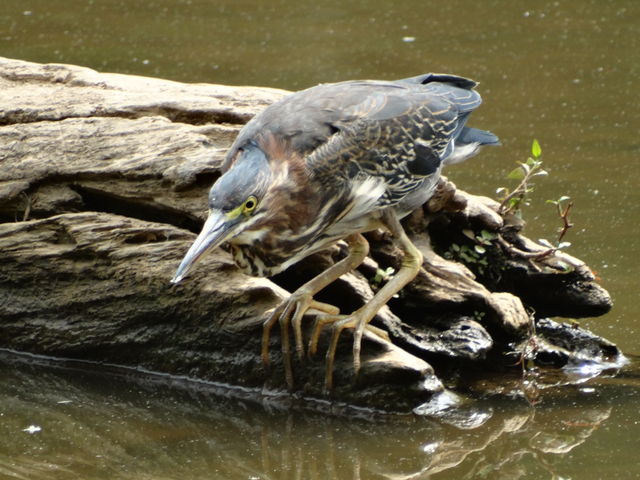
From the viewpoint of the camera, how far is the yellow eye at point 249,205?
3.52 meters

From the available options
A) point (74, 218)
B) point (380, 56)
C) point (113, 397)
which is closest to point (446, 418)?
point (113, 397)

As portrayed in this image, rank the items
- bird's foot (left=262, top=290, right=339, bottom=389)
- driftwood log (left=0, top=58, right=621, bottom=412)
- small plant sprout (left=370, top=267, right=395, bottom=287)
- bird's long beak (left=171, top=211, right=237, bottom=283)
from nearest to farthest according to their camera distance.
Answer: bird's long beak (left=171, top=211, right=237, bottom=283), bird's foot (left=262, top=290, right=339, bottom=389), driftwood log (left=0, top=58, right=621, bottom=412), small plant sprout (left=370, top=267, right=395, bottom=287)

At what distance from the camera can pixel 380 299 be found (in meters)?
4.07

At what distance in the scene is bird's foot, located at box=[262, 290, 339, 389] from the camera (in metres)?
4.04

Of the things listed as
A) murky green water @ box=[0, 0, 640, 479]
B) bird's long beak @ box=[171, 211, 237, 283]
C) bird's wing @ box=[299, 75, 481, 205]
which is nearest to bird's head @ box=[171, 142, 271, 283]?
bird's long beak @ box=[171, 211, 237, 283]

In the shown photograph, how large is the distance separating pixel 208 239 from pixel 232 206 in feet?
0.43

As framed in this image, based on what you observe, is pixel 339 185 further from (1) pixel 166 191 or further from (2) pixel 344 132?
(1) pixel 166 191

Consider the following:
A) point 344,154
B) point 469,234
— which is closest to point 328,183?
point 344,154

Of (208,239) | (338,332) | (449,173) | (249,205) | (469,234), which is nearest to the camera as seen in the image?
(208,239)

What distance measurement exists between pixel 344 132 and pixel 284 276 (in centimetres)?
77

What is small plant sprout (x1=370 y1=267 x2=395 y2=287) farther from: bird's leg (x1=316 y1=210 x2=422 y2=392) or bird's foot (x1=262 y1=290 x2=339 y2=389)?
bird's foot (x1=262 y1=290 x2=339 y2=389)

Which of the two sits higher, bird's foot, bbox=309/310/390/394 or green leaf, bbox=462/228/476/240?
green leaf, bbox=462/228/476/240

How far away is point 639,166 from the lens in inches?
251

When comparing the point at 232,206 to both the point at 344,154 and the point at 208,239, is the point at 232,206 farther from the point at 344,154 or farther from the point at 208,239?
the point at 344,154
